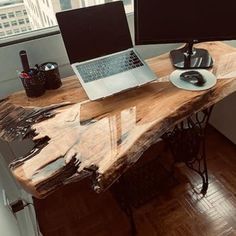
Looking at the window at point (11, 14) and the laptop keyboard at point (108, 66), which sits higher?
the window at point (11, 14)

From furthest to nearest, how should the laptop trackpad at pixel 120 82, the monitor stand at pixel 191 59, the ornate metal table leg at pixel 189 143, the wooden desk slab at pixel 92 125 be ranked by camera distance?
the ornate metal table leg at pixel 189 143, the monitor stand at pixel 191 59, the laptop trackpad at pixel 120 82, the wooden desk slab at pixel 92 125

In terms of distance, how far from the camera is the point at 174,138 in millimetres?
1589

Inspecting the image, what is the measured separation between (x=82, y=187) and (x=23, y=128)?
2.61 ft

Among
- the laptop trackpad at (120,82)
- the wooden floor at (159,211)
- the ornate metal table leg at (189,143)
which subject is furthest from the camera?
the ornate metal table leg at (189,143)

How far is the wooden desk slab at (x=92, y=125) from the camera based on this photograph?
81 centimetres

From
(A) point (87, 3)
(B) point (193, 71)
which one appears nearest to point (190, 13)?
(B) point (193, 71)

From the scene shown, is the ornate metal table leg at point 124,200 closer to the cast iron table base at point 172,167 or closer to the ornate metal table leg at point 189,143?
the cast iron table base at point 172,167

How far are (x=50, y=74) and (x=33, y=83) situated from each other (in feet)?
0.27

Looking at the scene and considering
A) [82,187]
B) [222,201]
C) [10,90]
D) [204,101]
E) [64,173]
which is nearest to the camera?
[64,173]

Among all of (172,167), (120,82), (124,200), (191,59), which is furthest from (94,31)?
(172,167)

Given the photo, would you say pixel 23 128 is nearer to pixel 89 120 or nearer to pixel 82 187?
pixel 89 120

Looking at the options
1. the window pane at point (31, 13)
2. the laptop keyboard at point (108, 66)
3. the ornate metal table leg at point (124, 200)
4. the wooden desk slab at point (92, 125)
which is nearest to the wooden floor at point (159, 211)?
the ornate metal table leg at point (124, 200)

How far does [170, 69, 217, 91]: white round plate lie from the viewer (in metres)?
1.10

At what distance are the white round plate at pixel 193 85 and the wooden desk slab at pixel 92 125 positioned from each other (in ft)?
0.08
